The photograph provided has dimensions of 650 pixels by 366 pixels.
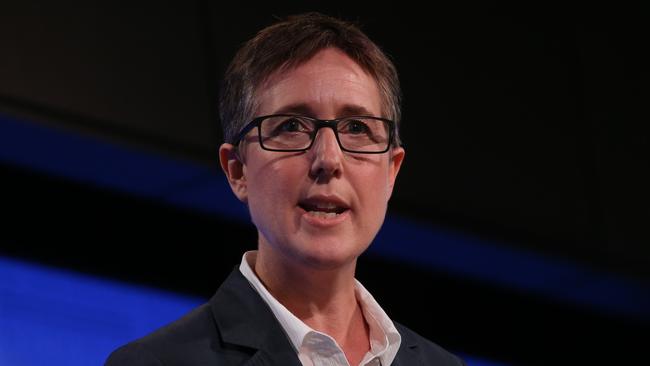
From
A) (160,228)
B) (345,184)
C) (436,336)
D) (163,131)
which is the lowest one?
(436,336)

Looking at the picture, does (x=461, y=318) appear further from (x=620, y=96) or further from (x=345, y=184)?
(x=345, y=184)

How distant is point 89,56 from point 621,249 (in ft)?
6.59

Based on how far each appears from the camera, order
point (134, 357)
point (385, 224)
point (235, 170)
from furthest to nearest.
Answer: point (385, 224), point (235, 170), point (134, 357)

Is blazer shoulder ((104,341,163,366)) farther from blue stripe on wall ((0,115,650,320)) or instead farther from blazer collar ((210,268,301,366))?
blue stripe on wall ((0,115,650,320))

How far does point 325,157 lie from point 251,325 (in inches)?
11.1

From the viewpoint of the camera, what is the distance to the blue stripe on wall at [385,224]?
2.99 m

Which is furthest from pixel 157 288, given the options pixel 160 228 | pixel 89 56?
pixel 89 56

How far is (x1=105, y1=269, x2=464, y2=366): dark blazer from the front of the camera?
5.27 ft

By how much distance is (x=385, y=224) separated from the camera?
3.56 m

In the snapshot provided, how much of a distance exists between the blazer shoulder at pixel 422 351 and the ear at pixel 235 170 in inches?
14.2

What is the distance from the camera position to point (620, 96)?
4094mm

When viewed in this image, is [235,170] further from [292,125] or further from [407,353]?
[407,353]

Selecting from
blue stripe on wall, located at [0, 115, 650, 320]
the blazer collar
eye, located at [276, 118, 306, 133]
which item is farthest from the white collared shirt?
blue stripe on wall, located at [0, 115, 650, 320]

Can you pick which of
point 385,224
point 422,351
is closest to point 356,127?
point 422,351
